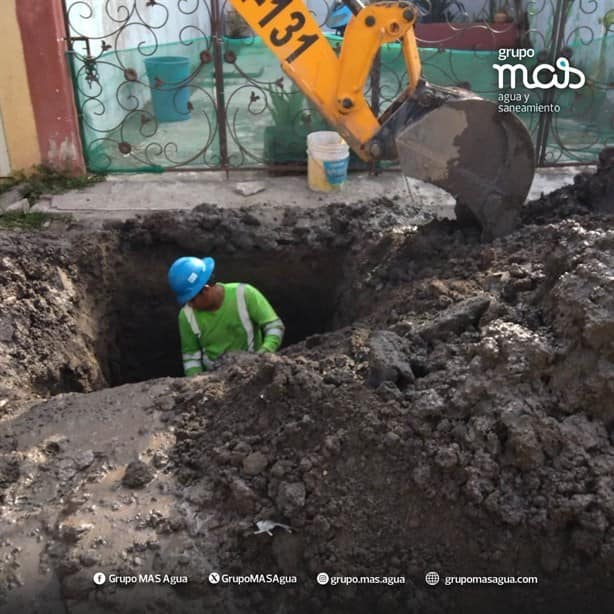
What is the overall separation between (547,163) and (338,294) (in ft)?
13.0

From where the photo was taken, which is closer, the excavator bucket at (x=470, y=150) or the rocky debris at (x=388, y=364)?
the rocky debris at (x=388, y=364)

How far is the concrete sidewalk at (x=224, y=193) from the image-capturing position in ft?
21.9

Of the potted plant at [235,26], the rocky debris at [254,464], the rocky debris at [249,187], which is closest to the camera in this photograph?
the rocky debris at [254,464]

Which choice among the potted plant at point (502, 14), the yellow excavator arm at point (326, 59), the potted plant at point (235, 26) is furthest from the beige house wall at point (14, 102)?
the potted plant at point (502, 14)

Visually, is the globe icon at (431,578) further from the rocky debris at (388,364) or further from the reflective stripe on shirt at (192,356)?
the reflective stripe on shirt at (192,356)

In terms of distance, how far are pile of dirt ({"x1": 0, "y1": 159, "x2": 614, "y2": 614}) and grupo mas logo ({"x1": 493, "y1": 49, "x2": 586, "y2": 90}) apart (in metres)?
4.82

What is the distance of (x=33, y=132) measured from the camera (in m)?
6.95

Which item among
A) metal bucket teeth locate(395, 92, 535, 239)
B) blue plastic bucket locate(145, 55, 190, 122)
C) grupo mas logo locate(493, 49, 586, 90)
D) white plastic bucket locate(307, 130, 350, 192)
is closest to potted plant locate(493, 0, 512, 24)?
grupo mas logo locate(493, 49, 586, 90)

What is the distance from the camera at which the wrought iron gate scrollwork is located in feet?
23.5

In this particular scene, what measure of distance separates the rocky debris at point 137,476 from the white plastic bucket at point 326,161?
477 cm

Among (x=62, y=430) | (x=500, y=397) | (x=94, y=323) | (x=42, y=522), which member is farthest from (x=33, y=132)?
(x=500, y=397)

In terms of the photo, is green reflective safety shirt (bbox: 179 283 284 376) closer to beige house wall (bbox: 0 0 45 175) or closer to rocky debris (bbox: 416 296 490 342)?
rocky debris (bbox: 416 296 490 342)

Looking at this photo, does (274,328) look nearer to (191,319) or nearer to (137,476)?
(191,319)

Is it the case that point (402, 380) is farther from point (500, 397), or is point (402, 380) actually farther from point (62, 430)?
point (62, 430)
